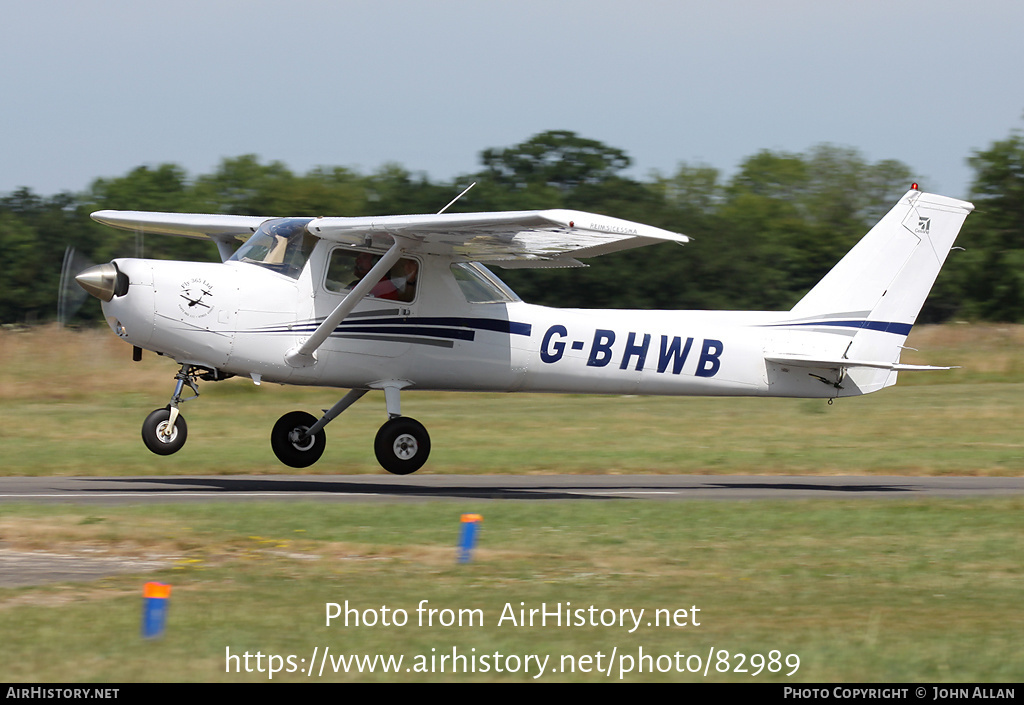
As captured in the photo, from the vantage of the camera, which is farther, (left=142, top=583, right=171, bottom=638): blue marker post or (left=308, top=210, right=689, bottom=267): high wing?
(left=308, top=210, right=689, bottom=267): high wing

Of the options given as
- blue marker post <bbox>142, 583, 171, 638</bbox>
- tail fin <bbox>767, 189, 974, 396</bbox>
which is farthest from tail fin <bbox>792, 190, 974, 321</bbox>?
blue marker post <bbox>142, 583, 171, 638</bbox>

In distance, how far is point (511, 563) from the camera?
963 cm

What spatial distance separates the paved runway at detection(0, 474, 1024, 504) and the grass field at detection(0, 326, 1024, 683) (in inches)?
32.3

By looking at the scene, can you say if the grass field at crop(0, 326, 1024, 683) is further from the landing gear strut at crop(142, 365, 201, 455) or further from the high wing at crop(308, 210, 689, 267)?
the high wing at crop(308, 210, 689, 267)

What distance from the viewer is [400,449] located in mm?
14945

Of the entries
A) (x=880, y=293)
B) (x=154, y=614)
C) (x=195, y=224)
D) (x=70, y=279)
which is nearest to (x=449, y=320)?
(x=195, y=224)

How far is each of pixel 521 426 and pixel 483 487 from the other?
7.92m

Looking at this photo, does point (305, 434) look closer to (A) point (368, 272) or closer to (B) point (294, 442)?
(B) point (294, 442)

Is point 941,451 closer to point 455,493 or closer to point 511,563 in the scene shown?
point 455,493

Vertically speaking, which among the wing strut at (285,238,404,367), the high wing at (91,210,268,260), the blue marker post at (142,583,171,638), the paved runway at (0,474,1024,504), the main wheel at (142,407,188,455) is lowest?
the paved runway at (0,474,1024,504)

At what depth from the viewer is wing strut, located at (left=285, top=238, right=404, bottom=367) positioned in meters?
14.2

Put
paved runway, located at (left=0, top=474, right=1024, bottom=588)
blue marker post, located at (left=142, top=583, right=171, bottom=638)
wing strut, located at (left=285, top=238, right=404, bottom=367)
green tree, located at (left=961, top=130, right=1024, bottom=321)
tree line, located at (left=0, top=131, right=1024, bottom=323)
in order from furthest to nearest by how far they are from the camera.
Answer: green tree, located at (left=961, top=130, right=1024, bottom=321)
tree line, located at (left=0, top=131, right=1024, bottom=323)
wing strut, located at (left=285, top=238, right=404, bottom=367)
paved runway, located at (left=0, top=474, right=1024, bottom=588)
blue marker post, located at (left=142, top=583, right=171, bottom=638)

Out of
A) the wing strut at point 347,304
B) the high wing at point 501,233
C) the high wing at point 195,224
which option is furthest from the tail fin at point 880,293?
the high wing at point 195,224

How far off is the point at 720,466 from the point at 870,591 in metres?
9.64
